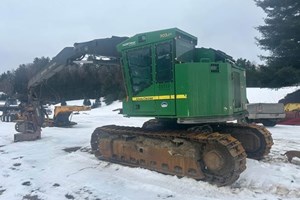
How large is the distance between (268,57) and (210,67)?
27200 mm

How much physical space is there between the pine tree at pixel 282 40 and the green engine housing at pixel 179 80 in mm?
23391

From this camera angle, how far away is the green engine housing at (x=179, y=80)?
8.27m

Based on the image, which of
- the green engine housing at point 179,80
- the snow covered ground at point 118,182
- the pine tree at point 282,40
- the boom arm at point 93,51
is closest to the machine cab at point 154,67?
the green engine housing at point 179,80

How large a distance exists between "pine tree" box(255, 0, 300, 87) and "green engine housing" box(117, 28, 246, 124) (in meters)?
23.4

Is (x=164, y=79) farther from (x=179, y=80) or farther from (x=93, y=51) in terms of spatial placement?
(x=93, y=51)

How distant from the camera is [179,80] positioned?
8367 millimetres

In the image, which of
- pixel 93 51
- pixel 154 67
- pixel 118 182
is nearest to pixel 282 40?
pixel 93 51

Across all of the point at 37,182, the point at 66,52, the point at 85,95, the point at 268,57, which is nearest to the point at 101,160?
the point at 37,182

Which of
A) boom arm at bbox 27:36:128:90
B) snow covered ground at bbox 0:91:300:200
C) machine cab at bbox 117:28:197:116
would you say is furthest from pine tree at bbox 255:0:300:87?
machine cab at bbox 117:28:197:116

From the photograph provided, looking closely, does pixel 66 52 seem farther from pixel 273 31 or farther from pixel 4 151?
pixel 273 31

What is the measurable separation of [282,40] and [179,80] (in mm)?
26073

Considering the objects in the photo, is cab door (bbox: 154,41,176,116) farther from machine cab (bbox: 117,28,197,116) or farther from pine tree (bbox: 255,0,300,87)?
pine tree (bbox: 255,0,300,87)

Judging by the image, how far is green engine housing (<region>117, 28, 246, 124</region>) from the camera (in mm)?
8266

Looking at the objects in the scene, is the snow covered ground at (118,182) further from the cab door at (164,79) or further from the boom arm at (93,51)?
the boom arm at (93,51)
